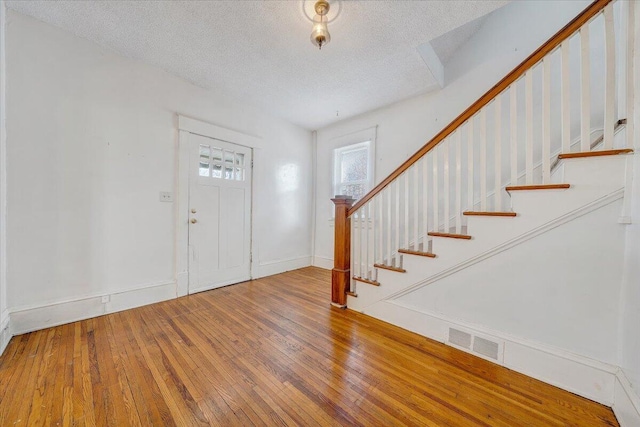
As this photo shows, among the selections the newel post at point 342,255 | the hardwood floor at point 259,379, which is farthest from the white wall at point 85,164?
the newel post at point 342,255

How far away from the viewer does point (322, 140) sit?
4.20 meters

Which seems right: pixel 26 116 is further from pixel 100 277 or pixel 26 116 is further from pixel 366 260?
pixel 366 260

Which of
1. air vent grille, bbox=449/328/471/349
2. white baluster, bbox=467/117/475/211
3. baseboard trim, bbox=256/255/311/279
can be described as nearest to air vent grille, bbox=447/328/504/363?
air vent grille, bbox=449/328/471/349

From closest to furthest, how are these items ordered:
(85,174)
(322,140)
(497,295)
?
Result: (497,295), (85,174), (322,140)

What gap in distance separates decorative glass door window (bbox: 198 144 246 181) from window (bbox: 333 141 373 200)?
1580 millimetres

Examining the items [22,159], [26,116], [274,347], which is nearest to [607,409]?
[274,347]

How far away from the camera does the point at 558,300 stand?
1.38 meters

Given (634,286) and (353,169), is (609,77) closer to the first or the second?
(634,286)

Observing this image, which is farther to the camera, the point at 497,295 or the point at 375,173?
the point at 375,173

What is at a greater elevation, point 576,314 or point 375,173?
point 375,173

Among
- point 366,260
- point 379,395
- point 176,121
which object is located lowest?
point 379,395

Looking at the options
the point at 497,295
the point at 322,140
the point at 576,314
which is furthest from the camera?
the point at 322,140

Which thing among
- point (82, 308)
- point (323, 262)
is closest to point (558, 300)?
point (323, 262)

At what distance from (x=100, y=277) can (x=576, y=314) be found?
372cm
